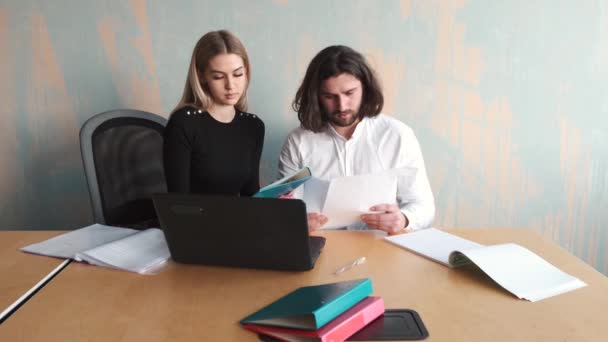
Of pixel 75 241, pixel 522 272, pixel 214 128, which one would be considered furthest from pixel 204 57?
pixel 522 272

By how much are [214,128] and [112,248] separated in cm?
67

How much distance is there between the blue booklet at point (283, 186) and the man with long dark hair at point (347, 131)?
0.60 meters

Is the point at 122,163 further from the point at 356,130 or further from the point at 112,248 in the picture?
the point at 356,130

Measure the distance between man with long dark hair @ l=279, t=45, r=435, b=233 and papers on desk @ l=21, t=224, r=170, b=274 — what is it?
2.50ft

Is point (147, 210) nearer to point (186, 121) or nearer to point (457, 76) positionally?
point (186, 121)

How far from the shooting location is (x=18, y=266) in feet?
4.00

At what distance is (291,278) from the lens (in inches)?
43.5

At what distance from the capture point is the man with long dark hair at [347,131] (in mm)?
1830

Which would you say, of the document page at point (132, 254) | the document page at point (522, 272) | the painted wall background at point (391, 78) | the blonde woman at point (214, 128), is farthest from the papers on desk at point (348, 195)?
the painted wall background at point (391, 78)

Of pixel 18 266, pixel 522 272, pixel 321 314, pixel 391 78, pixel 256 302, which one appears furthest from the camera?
pixel 391 78

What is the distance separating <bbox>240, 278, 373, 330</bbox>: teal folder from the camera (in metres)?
0.84

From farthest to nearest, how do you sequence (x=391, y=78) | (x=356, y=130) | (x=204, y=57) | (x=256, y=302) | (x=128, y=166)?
(x=391, y=78) → (x=356, y=130) → (x=128, y=166) → (x=204, y=57) → (x=256, y=302)

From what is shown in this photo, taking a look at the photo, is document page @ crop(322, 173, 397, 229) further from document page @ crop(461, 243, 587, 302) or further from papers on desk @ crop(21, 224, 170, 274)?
papers on desk @ crop(21, 224, 170, 274)

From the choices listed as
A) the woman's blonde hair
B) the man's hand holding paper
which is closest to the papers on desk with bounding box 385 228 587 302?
the man's hand holding paper
